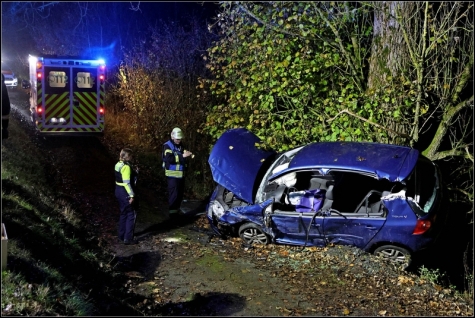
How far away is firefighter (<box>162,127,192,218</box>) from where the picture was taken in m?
9.29

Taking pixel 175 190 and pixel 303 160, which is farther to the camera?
pixel 175 190

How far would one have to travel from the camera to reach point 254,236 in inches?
321

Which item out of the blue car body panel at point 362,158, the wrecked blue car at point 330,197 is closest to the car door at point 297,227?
the wrecked blue car at point 330,197

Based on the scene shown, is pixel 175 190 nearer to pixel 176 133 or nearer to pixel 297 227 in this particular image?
pixel 176 133

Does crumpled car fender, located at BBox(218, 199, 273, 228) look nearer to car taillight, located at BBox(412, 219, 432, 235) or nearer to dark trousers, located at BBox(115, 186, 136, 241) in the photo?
dark trousers, located at BBox(115, 186, 136, 241)

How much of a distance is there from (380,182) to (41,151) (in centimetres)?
912

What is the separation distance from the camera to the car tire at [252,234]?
8.07 meters

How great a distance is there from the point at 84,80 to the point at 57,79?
0.72m

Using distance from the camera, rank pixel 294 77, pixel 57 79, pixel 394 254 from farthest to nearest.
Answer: pixel 57 79 → pixel 294 77 → pixel 394 254

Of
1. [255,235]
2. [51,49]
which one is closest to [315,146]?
[255,235]

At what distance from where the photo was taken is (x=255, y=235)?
8.13 metres

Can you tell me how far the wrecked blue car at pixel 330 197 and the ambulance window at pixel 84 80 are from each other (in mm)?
6820

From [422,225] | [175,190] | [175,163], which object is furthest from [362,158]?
[175,190]

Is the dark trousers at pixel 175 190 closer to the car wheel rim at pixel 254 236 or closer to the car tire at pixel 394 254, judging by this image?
the car wheel rim at pixel 254 236
